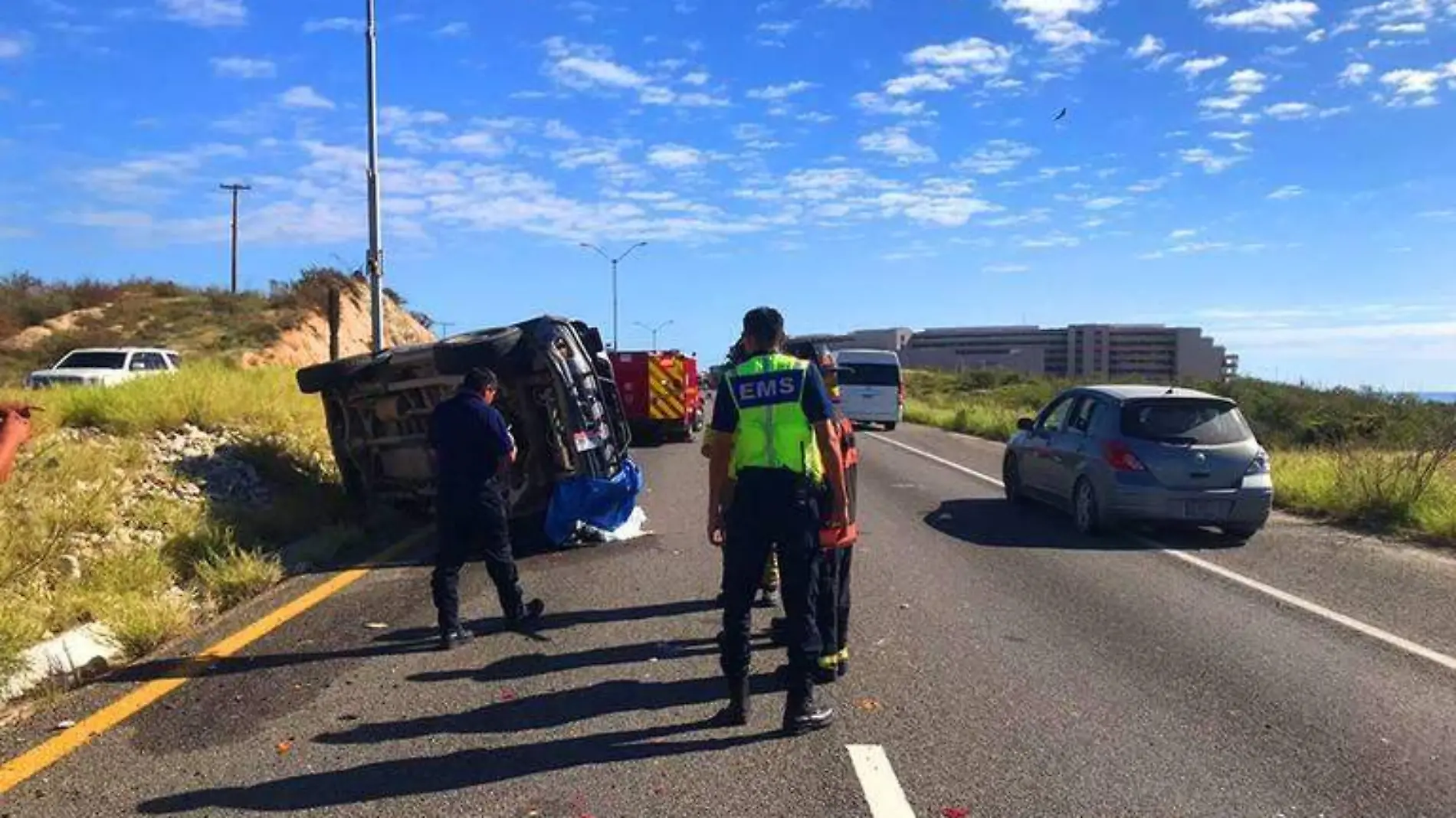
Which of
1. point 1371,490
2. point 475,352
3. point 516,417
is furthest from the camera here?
point 1371,490

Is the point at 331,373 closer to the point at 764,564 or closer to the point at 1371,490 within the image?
the point at 764,564

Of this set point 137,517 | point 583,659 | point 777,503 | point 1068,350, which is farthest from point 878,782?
point 1068,350

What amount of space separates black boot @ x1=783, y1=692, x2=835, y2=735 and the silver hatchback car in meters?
7.14

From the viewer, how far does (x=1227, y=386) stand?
159 ft

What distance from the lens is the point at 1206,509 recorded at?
11562 mm

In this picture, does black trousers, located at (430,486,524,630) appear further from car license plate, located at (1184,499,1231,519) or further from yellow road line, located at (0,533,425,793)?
car license plate, located at (1184,499,1231,519)

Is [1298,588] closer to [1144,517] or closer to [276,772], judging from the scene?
[1144,517]

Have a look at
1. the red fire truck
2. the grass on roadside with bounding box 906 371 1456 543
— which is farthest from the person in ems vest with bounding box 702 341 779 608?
the red fire truck

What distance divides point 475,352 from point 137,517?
291 cm

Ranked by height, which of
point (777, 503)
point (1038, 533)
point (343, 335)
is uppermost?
point (343, 335)

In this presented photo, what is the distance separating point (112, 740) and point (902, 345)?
123m

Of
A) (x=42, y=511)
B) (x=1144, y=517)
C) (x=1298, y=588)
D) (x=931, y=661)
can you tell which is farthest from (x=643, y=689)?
(x=1144, y=517)

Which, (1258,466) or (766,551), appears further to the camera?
(1258,466)

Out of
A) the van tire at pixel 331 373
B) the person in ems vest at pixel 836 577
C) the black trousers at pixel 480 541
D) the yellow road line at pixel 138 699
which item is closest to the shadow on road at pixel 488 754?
the person in ems vest at pixel 836 577
